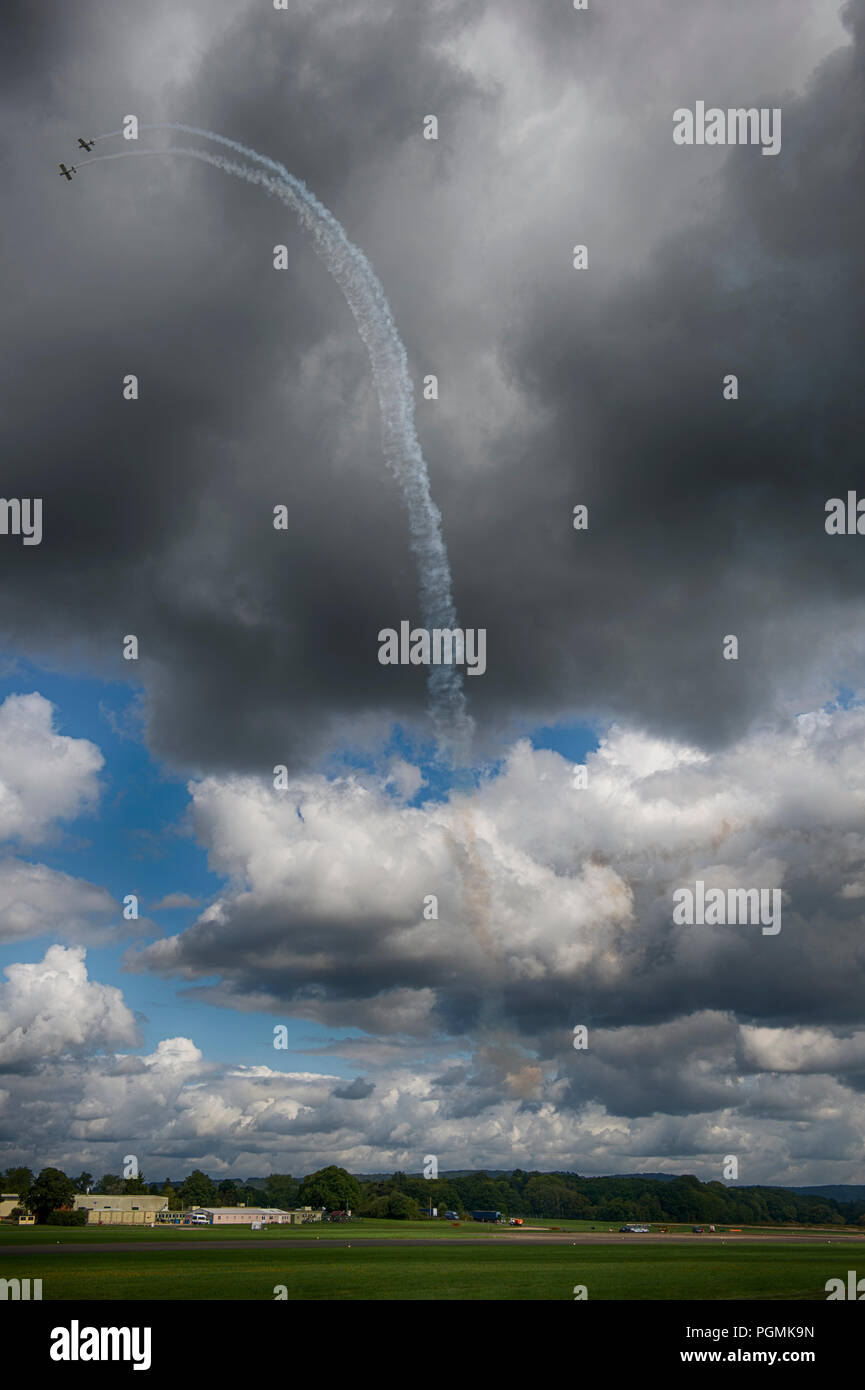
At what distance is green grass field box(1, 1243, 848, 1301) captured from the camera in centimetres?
7231

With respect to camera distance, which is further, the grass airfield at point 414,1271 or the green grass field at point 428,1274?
the grass airfield at point 414,1271

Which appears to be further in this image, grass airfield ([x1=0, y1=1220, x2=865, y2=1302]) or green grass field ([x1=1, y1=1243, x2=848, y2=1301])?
grass airfield ([x1=0, y1=1220, x2=865, y2=1302])

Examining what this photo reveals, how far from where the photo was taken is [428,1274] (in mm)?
87438

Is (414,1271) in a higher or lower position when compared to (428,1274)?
lower

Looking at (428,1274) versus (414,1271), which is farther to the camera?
(414,1271)

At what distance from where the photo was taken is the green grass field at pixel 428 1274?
72.3 m
